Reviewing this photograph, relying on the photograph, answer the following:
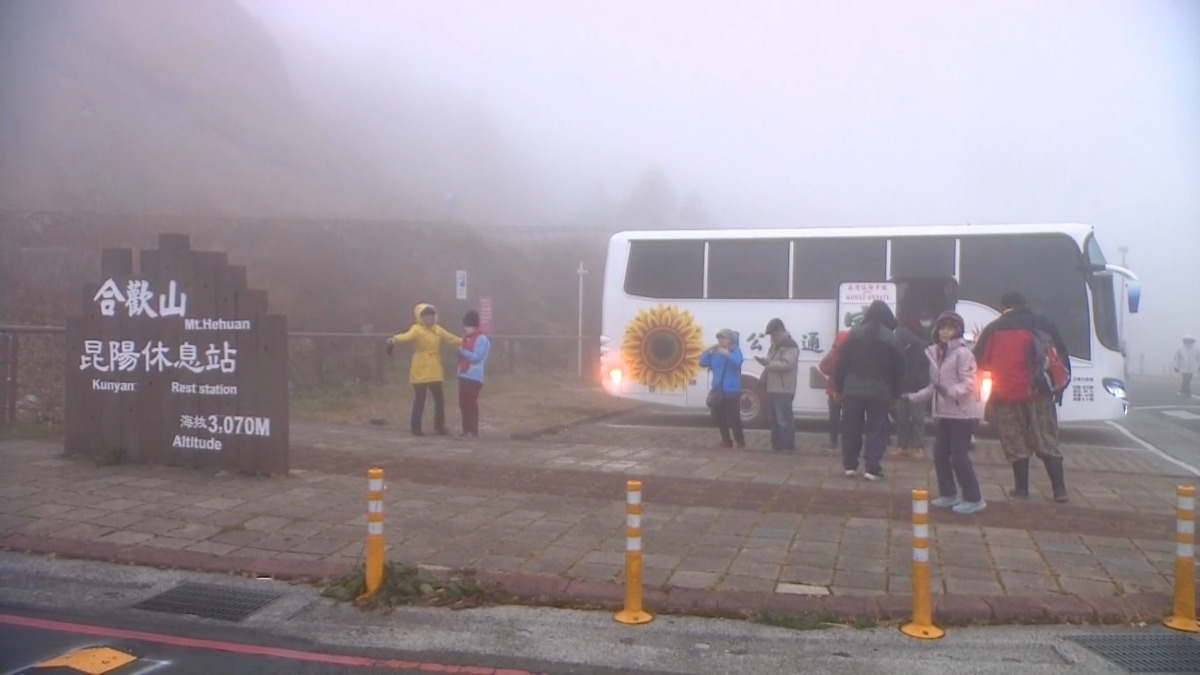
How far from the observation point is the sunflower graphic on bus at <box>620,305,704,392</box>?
1705 centimetres

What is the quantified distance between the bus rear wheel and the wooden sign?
919 cm

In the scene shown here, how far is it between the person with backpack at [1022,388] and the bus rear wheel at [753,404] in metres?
7.75

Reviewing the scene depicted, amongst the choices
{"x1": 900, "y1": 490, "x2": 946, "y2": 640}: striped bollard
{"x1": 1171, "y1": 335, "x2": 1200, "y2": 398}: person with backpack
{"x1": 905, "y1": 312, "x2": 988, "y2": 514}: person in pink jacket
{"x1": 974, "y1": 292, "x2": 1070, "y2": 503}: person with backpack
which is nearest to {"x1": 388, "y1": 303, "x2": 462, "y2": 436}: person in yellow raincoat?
{"x1": 905, "y1": 312, "x2": 988, "y2": 514}: person in pink jacket

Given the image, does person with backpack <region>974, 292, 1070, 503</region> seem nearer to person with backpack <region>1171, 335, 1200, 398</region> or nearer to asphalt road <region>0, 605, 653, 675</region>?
asphalt road <region>0, 605, 653, 675</region>

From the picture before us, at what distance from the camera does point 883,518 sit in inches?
337

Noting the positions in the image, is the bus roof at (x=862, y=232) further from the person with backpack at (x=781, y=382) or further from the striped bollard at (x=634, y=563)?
the striped bollard at (x=634, y=563)

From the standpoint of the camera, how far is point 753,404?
17.2 m

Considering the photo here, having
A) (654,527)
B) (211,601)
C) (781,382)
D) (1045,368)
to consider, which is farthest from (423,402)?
(1045,368)

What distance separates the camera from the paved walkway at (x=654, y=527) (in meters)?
6.61

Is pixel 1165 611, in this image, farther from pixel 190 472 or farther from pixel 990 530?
pixel 190 472

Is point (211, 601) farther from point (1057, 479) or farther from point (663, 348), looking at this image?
point (663, 348)

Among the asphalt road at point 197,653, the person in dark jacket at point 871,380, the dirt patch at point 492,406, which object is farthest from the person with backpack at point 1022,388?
the dirt patch at point 492,406

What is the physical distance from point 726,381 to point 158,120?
161ft

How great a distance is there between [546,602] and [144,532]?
351cm
